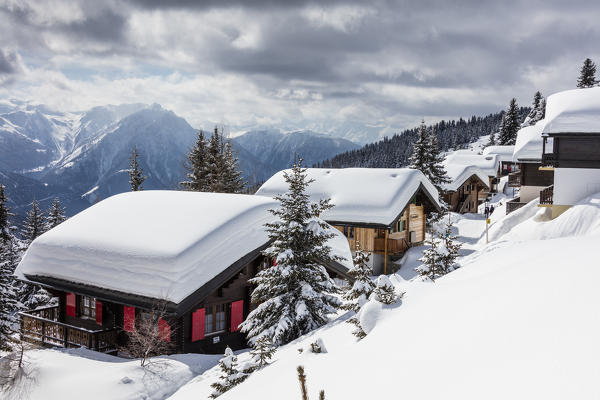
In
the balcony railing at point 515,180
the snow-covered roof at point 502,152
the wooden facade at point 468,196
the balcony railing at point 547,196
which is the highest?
the snow-covered roof at point 502,152

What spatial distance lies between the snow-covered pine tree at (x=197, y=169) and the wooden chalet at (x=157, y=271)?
67.8 ft

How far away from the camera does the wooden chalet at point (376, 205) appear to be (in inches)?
1276

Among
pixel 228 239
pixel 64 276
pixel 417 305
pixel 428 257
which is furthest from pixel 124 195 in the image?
pixel 417 305

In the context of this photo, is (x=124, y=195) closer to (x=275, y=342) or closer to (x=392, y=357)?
(x=275, y=342)

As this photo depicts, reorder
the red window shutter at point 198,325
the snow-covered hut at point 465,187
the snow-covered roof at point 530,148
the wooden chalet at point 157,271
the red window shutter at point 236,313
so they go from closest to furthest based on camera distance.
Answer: the wooden chalet at point 157,271 < the red window shutter at point 198,325 < the red window shutter at point 236,313 < the snow-covered roof at point 530,148 < the snow-covered hut at point 465,187

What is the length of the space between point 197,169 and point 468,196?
124 feet

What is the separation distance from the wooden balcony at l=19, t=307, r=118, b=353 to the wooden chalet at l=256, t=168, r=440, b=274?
18817 mm

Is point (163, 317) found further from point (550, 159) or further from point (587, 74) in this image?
point (587, 74)

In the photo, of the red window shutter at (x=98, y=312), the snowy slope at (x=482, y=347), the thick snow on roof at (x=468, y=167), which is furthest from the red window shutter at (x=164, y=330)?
the thick snow on roof at (x=468, y=167)

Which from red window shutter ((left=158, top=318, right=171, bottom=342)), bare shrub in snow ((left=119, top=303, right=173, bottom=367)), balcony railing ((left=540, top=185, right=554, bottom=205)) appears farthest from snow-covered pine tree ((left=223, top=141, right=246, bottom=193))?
balcony railing ((left=540, top=185, right=554, bottom=205))

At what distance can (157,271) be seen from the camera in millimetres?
17484

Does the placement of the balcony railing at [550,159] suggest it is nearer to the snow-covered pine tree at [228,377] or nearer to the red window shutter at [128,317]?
the snow-covered pine tree at [228,377]

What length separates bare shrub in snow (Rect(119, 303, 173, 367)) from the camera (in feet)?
50.2

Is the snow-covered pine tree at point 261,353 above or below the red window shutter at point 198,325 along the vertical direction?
above
